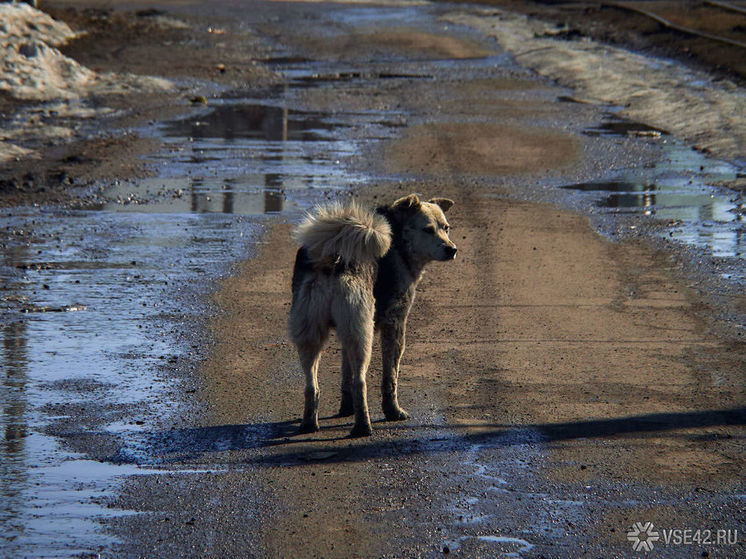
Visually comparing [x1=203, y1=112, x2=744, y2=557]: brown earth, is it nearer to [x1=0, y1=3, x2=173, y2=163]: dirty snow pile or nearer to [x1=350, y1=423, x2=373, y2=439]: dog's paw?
[x1=350, y1=423, x2=373, y2=439]: dog's paw

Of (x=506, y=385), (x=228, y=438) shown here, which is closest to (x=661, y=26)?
(x=506, y=385)

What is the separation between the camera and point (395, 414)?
25.4 feet

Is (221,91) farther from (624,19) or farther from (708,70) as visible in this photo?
(624,19)

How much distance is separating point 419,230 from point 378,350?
1892 mm

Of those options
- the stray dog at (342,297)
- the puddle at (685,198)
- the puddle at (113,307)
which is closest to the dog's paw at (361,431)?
the stray dog at (342,297)

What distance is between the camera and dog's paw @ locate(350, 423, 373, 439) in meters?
7.37

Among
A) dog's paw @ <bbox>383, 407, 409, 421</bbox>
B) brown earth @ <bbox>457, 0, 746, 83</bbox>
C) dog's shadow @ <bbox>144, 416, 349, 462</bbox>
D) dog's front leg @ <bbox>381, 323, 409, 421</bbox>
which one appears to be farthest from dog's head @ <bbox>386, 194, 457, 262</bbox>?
brown earth @ <bbox>457, 0, 746, 83</bbox>

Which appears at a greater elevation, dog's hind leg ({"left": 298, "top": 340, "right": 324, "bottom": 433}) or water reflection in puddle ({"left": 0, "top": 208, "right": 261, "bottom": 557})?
dog's hind leg ({"left": 298, "top": 340, "right": 324, "bottom": 433})

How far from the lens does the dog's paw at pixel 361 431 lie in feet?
24.2

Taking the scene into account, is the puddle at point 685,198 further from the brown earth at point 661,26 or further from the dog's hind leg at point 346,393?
the brown earth at point 661,26

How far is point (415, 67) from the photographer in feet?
106

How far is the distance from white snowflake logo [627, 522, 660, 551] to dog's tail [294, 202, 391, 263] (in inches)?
98.0

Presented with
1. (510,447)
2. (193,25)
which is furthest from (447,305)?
(193,25)

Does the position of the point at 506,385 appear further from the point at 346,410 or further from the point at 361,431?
the point at 361,431
